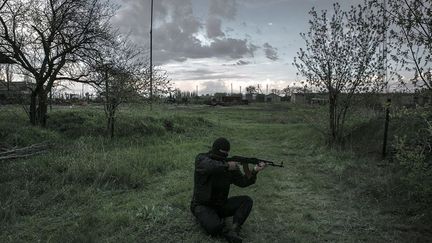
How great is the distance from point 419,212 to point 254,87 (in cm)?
10001

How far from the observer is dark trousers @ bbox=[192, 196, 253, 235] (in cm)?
552

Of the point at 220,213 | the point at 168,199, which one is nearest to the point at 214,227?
the point at 220,213

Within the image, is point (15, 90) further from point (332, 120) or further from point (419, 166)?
point (419, 166)

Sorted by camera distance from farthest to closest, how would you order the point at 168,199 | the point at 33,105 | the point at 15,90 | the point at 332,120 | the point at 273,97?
the point at 273,97, the point at 15,90, the point at 33,105, the point at 332,120, the point at 168,199

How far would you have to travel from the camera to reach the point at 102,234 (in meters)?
5.66

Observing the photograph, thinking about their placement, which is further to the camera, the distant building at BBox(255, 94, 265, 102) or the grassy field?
the distant building at BBox(255, 94, 265, 102)

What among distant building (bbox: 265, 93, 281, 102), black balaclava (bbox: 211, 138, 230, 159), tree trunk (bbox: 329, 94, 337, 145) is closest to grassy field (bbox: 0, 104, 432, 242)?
tree trunk (bbox: 329, 94, 337, 145)

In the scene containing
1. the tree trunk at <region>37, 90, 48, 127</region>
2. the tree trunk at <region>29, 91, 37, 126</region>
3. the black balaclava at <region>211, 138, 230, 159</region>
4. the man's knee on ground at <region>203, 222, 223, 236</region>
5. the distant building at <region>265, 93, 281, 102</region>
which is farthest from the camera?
the distant building at <region>265, 93, 281, 102</region>

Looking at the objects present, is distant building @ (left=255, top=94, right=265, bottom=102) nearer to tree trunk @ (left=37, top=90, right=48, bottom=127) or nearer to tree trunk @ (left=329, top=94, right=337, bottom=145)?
tree trunk @ (left=37, top=90, right=48, bottom=127)

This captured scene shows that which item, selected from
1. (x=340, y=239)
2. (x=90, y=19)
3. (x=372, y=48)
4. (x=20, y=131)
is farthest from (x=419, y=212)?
(x=90, y=19)

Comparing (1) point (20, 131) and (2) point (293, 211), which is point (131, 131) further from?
(2) point (293, 211)

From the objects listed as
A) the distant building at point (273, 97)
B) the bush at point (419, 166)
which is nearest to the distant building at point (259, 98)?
the distant building at point (273, 97)

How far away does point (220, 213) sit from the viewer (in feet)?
19.4

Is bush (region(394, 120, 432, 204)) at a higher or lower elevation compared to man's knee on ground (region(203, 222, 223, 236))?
higher
